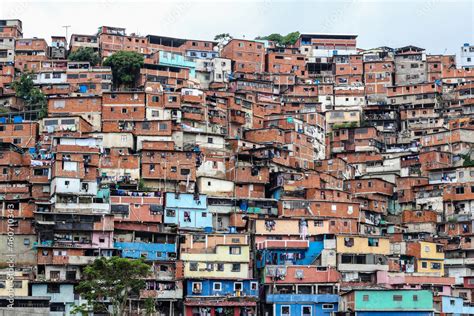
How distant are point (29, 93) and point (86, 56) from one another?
30.9 feet

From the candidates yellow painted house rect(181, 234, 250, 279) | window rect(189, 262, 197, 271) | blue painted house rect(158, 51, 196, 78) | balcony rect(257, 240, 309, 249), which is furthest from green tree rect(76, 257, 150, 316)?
blue painted house rect(158, 51, 196, 78)

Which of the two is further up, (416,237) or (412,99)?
(412,99)

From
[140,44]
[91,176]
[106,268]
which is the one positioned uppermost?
[140,44]

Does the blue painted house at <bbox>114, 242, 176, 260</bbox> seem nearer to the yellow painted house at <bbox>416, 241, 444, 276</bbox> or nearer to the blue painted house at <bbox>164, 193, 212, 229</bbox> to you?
the blue painted house at <bbox>164, 193, 212, 229</bbox>

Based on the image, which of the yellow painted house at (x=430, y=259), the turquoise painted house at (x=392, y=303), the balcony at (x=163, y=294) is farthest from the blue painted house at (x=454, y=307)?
the balcony at (x=163, y=294)

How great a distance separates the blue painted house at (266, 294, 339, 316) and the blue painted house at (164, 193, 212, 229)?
27.7ft

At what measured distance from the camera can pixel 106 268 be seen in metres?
44.9

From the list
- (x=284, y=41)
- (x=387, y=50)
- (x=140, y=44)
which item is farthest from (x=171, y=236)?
(x=284, y=41)

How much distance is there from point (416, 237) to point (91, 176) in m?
20.9

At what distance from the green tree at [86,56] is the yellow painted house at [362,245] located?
36.1 m

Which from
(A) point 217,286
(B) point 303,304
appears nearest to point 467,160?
(B) point 303,304

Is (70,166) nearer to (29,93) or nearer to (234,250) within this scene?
(234,250)

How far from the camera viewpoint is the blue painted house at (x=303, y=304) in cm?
4872

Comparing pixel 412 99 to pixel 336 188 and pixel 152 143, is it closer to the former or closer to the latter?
pixel 336 188
